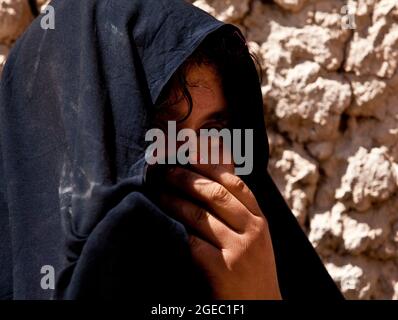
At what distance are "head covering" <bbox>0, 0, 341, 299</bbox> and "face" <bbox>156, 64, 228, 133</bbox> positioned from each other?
78mm

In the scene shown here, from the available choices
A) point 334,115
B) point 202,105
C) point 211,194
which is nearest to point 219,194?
point 211,194

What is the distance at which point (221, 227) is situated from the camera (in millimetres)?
1549

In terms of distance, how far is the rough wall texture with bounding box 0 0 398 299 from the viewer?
101 inches

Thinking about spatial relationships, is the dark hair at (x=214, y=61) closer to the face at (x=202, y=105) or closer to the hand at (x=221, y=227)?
the face at (x=202, y=105)

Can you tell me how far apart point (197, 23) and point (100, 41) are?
7.5 inches

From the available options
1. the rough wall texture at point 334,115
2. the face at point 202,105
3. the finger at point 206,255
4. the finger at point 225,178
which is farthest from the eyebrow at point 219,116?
the rough wall texture at point 334,115

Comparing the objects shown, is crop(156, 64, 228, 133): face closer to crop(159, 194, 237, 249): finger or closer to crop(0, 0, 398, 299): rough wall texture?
crop(159, 194, 237, 249): finger

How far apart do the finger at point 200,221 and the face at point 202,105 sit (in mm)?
145

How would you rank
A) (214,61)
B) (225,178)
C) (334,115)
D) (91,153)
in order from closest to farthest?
(91,153) → (225,178) → (214,61) → (334,115)

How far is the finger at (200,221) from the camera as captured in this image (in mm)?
1533

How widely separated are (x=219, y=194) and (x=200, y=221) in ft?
0.19

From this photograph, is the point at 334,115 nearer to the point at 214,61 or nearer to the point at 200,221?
the point at 214,61

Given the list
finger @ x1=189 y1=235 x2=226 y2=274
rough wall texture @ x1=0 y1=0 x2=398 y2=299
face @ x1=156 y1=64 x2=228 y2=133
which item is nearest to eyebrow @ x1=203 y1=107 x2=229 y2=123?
face @ x1=156 y1=64 x2=228 y2=133

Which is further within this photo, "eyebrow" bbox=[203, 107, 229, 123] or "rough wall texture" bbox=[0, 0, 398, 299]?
"rough wall texture" bbox=[0, 0, 398, 299]
